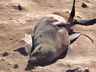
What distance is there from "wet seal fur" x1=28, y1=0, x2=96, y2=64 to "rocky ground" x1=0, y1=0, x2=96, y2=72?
5.3 inches

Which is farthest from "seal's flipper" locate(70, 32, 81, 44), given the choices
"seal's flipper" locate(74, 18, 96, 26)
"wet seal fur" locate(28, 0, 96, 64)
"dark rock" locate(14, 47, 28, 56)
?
"dark rock" locate(14, 47, 28, 56)

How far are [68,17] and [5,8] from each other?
184cm

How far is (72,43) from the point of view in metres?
4.24

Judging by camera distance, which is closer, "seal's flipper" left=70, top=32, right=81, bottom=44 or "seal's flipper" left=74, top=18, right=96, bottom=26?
"seal's flipper" left=70, top=32, right=81, bottom=44

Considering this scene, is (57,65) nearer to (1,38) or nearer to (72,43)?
(72,43)

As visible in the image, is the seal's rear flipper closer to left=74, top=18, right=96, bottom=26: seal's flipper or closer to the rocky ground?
the rocky ground

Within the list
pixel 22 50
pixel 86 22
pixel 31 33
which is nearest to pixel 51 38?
pixel 22 50

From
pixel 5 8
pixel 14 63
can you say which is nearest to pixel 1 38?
pixel 14 63

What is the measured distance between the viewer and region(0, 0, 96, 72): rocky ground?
3652 millimetres

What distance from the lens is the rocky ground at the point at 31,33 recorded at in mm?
3652

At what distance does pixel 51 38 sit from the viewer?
12.5 feet

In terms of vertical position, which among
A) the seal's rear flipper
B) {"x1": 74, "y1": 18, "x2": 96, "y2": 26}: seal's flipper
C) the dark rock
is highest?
{"x1": 74, "y1": 18, "x2": 96, "y2": 26}: seal's flipper

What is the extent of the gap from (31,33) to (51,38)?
2.79 ft

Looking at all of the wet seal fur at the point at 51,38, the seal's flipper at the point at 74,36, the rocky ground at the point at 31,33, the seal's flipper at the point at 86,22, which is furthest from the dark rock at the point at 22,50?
the seal's flipper at the point at 86,22
